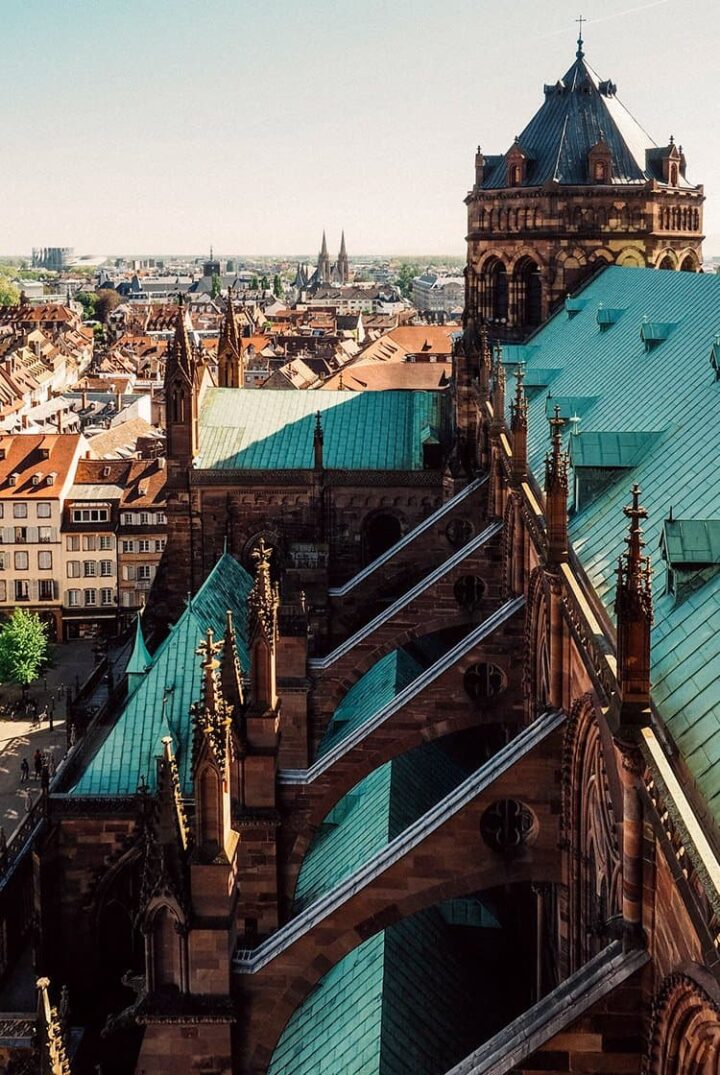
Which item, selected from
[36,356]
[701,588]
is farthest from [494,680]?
[36,356]

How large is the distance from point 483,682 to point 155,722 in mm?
10894

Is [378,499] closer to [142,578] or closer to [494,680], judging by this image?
[494,680]

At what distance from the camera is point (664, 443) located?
2328 centimetres

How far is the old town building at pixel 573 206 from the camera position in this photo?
50.4 m

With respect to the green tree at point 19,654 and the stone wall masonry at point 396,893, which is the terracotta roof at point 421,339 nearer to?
the green tree at point 19,654

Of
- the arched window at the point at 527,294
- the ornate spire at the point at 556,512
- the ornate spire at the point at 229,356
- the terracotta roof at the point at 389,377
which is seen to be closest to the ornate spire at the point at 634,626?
the ornate spire at the point at 556,512

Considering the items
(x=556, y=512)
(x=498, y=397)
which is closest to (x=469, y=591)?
(x=498, y=397)

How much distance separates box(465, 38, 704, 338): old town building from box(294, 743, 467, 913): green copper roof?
2705 centimetres

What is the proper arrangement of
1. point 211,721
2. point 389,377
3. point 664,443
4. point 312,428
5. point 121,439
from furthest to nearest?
point 389,377 → point 121,439 → point 312,428 → point 664,443 → point 211,721

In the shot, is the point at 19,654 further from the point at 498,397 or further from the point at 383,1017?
the point at 383,1017

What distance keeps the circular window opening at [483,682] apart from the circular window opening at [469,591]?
7.22 m

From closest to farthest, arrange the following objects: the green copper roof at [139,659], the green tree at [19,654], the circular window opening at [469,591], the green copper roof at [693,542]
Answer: the green copper roof at [693,542] < the circular window opening at [469,591] < the green copper roof at [139,659] < the green tree at [19,654]

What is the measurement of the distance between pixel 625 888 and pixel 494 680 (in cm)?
1414

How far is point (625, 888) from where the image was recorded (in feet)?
46.3
